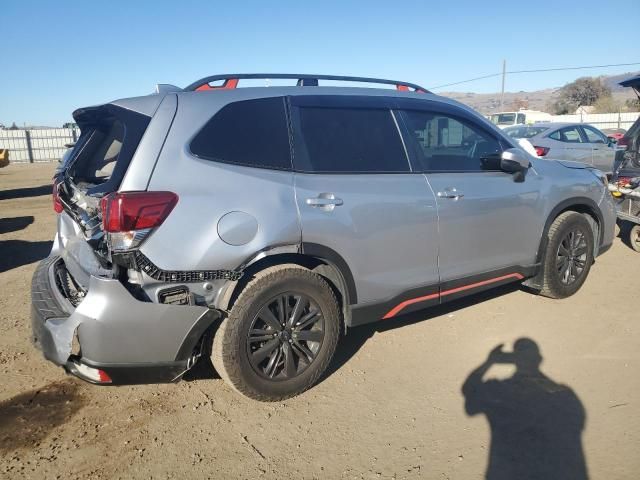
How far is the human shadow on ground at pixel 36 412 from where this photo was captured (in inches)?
110

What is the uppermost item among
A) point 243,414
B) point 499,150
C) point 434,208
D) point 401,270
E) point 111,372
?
point 499,150

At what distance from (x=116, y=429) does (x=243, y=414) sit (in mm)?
720

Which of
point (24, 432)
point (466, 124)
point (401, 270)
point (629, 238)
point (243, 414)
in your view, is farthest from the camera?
point (629, 238)

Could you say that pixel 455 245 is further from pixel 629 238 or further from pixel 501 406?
pixel 629 238

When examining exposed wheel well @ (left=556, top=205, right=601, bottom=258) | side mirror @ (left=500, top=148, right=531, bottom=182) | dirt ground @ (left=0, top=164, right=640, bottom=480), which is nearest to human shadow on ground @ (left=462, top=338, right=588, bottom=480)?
dirt ground @ (left=0, top=164, right=640, bottom=480)

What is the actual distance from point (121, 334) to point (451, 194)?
2422 millimetres

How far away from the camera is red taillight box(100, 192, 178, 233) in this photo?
257 centimetres

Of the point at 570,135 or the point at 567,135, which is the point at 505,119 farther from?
the point at 567,135

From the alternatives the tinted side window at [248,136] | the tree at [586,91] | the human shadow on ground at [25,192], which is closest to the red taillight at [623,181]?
the tinted side window at [248,136]

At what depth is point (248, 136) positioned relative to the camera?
3031 mm

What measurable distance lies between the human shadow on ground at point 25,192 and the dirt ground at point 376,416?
11.5 m

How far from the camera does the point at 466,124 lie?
4133 millimetres

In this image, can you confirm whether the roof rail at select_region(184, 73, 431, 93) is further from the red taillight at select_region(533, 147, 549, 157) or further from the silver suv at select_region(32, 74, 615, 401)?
the red taillight at select_region(533, 147, 549, 157)

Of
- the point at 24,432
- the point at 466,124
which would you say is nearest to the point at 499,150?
the point at 466,124
